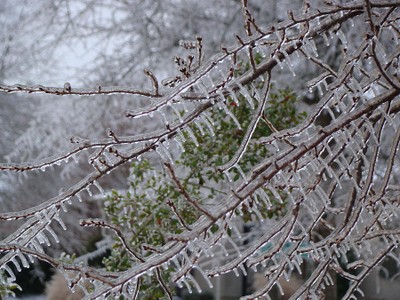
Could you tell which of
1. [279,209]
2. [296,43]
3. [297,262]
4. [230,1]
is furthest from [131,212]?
[230,1]

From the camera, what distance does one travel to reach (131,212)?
4281 millimetres

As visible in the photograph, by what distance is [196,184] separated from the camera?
423 cm

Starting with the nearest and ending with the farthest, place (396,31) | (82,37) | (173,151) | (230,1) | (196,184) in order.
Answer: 1. (396,31)
2. (196,184)
3. (173,151)
4. (230,1)
5. (82,37)

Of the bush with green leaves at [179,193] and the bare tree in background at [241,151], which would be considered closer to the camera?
the bare tree in background at [241,151]

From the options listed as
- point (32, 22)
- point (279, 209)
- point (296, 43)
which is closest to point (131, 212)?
point (279, 209)

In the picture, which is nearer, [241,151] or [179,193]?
[241,151]

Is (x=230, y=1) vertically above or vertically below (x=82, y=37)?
below

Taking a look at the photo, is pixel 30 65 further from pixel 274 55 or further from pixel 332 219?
pixel 274 55

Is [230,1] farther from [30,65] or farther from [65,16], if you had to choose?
[30,65]

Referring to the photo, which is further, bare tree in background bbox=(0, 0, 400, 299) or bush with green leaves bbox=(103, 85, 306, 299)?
bush with green leaves bbox=(103, 85, 306, 299)

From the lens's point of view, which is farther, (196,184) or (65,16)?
(65,16)

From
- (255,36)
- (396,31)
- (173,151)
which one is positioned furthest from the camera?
(173,151)

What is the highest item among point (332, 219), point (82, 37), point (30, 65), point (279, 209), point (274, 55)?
point (30, 65)

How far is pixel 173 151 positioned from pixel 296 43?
140 inches
